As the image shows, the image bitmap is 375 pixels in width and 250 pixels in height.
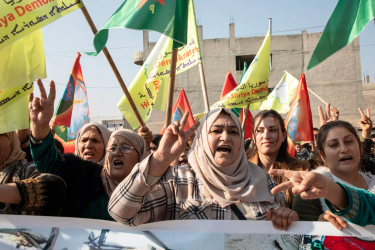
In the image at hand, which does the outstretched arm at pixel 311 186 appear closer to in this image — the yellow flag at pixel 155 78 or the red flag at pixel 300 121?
the yellow flag at pixel 155 78

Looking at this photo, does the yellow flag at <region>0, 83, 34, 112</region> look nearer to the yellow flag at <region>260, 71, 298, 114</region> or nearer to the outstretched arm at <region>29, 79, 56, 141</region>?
the outstretched arm at <region>29, 79, 56, 141</region>

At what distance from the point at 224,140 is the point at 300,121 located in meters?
3.22

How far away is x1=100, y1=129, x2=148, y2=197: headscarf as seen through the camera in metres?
2.33

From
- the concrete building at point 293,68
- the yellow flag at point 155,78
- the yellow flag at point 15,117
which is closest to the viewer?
the yellow flag at point 15,117

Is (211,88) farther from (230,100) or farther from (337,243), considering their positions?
(337,243)

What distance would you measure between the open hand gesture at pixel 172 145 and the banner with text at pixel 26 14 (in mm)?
1463

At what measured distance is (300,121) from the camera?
199 inches

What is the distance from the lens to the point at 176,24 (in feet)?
9.43

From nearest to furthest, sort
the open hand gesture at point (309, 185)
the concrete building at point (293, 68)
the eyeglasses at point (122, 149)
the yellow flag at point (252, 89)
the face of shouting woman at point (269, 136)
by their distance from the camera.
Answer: the open hand gesture at point (309, 185) < the eyeglasses at point (122, 149) < the face of shouting woman at point (269, 136) < the yellow flag at point (252, 89) < the concrete building at point (293, 68)

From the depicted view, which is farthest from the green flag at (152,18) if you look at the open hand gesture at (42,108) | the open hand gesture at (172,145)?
the open hand gesture at (172,145)

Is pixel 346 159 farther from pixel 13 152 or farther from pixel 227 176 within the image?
pixel 13 152

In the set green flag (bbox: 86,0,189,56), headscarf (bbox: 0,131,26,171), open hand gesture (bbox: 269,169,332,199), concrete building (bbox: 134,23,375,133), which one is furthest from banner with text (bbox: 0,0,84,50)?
concrete building (bbox: 134,23,375,133)

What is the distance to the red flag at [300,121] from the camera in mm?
4932

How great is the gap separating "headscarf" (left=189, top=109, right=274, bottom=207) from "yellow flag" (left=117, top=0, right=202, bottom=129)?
1.87m
